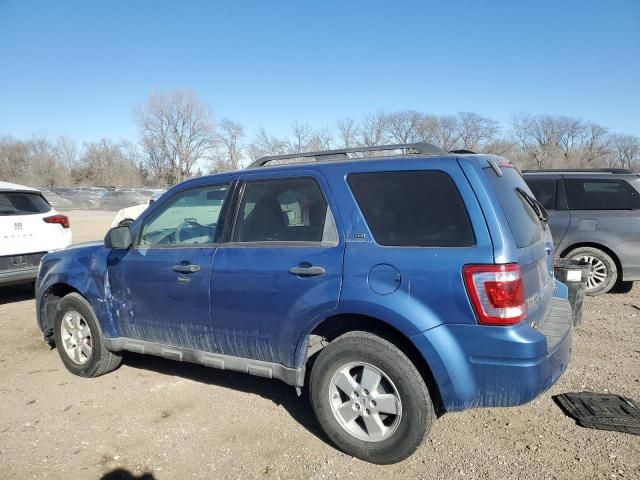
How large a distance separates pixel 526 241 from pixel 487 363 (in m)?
0.79

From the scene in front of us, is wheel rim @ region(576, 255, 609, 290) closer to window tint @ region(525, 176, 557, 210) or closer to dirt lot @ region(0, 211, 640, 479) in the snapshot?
window tint @ region(525, 176, 557, 210)

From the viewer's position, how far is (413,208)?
2908mm

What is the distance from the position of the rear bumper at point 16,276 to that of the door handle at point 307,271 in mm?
5221

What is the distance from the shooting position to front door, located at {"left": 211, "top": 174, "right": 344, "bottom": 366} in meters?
3.05

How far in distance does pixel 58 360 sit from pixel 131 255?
1.81 m

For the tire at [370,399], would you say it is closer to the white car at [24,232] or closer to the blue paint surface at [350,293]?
the blue paint surface at [350,293]

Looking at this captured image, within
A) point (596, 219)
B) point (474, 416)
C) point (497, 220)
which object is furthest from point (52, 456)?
point (596, 219)

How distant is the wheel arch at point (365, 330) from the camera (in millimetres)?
2896

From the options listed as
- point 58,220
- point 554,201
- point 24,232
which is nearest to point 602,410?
point 554,201

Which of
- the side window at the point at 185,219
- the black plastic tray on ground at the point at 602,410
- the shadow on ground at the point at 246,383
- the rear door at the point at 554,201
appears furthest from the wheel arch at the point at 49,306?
the rear door at the point at 554,201

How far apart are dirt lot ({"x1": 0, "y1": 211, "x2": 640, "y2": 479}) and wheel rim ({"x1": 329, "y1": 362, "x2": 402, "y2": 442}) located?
22 cm

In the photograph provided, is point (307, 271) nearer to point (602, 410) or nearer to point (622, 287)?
point (602, 410)

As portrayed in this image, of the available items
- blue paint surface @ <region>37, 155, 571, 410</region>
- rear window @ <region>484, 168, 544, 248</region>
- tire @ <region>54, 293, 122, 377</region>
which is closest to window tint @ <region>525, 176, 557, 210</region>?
blue paint surface @ <region>37, 155, 571, 410</region>

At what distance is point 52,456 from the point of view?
10.5ft
